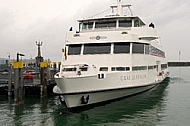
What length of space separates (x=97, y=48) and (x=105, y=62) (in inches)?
42.8

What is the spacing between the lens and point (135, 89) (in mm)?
15484

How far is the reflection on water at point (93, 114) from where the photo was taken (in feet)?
38.7

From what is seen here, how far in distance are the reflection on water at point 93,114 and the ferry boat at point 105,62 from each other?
1.84 ft

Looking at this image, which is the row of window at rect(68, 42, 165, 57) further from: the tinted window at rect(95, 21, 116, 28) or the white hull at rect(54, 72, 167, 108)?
the tinted window at rect(95, 21, 116, 28)

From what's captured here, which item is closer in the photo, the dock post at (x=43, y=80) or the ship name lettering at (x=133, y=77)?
the ship name lettering at (x=133, y=77)

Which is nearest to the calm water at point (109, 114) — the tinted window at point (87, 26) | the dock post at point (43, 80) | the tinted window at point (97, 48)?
the dock post at point (43, 80)

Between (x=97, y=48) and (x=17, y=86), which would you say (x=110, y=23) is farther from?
(x=17, y=86)

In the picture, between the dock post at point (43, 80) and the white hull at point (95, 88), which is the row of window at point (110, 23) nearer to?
the white hull at point (95, 88)

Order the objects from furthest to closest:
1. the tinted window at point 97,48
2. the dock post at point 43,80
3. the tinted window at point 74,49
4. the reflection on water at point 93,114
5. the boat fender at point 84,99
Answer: the dock post at point 43,80 → the tinted window at point 74,49 → the tinted window at point 97,48 → the boat fender at point 84,99 → the reflection on water at point 93,114

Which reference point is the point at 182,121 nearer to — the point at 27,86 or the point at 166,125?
the point at 166,125

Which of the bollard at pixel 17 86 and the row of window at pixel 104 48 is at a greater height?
the row of window at pixel 104 48

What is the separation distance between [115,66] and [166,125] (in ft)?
16.5

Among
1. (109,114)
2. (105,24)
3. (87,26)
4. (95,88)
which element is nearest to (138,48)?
(105,24)

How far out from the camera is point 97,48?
52.6ft
